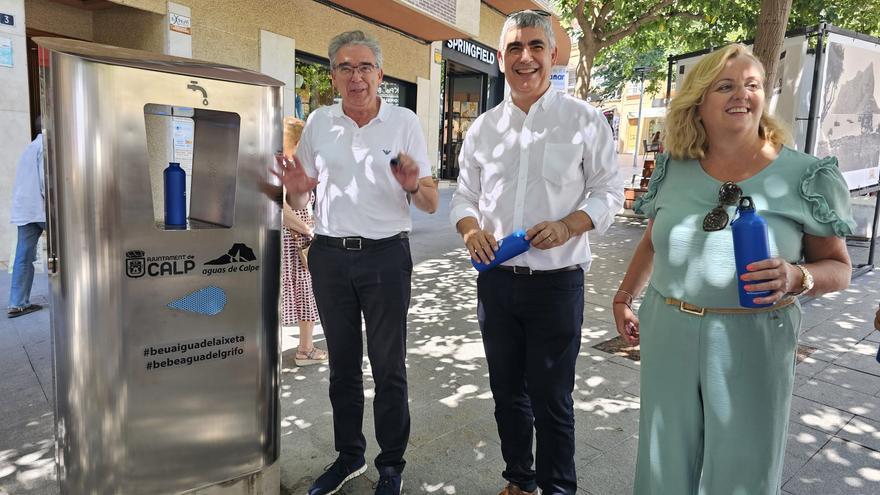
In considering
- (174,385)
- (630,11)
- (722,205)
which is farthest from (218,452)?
(630,11)

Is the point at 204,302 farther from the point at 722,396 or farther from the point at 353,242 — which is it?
the point at 722,396

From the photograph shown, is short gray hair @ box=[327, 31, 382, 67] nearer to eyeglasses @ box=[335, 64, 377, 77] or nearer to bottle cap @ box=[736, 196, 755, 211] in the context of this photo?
eyeglasses @ box=[335, 64, 377, 77]

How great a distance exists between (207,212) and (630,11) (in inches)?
431

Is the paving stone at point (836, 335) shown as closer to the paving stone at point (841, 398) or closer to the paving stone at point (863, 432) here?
the paving stone at point (841, 398)

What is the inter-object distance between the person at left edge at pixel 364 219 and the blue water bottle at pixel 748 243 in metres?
1.21

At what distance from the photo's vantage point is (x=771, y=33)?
4.73m

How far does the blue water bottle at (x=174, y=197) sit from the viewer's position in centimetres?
214

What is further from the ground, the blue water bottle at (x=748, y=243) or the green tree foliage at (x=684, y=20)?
the green tree foliage at (x=684, y=20)

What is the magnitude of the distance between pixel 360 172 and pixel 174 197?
71 centimetres

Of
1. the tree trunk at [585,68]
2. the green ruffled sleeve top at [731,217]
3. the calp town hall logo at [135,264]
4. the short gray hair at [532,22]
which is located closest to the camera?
the green ruffled sleeve top at [731,217]

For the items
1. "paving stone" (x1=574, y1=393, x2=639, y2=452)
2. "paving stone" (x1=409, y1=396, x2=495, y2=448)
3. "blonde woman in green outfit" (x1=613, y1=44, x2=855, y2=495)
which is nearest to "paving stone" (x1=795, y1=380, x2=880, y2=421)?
"paving stone" (x1=574, y1=393, x2=639, y2=452)

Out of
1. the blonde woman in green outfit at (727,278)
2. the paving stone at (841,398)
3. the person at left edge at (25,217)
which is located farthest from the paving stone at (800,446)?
the person at left edge at (25,217)

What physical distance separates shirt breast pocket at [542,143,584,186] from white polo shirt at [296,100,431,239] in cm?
55

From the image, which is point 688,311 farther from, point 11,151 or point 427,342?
point 11,151
